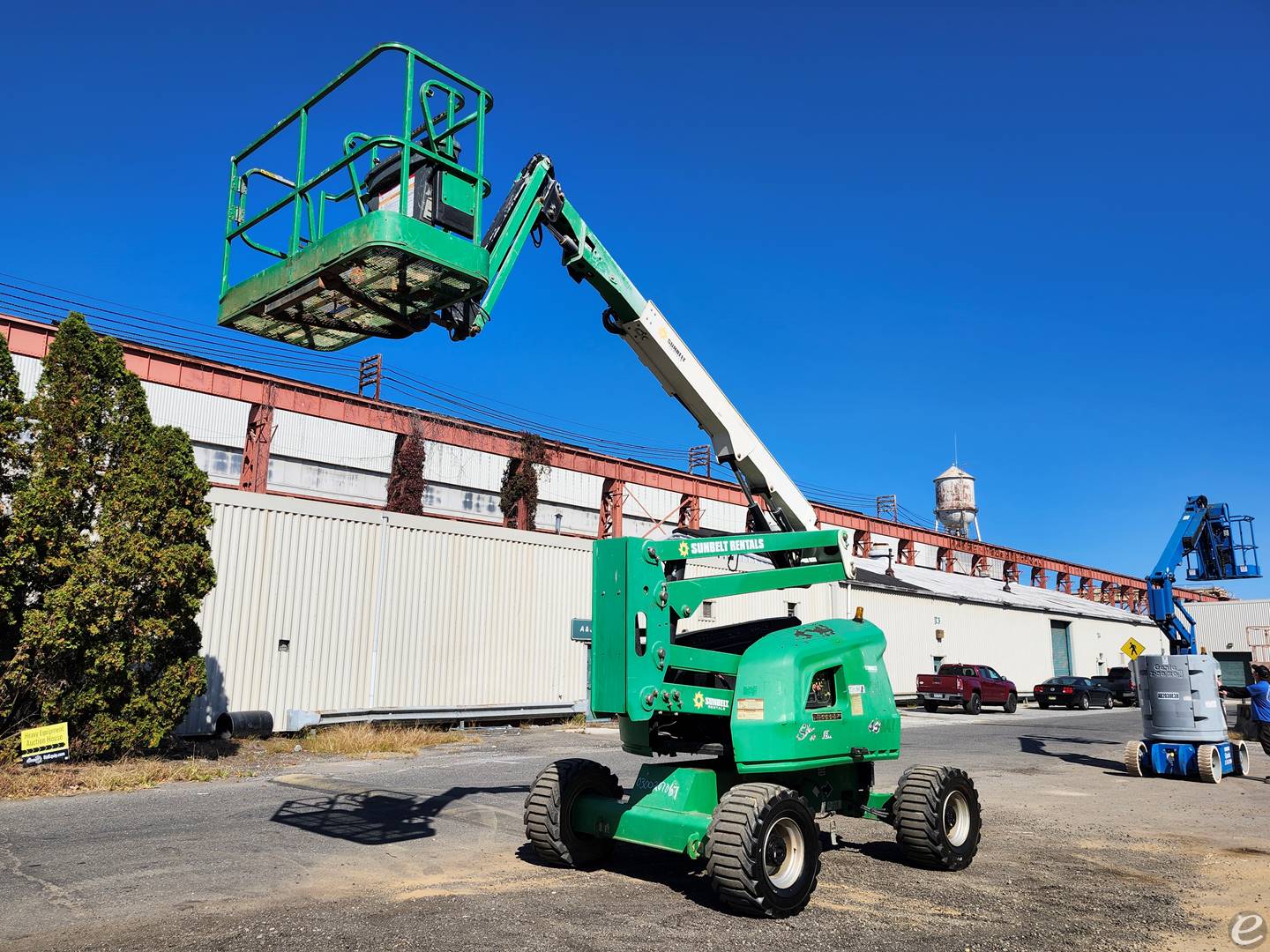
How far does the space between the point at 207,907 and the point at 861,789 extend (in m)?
5.50

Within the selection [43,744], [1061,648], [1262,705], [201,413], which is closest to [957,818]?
[1262,705]

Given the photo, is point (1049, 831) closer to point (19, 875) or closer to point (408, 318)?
point (408, 318)

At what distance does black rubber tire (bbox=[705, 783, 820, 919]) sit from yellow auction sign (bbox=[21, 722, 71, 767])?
33.9 feet

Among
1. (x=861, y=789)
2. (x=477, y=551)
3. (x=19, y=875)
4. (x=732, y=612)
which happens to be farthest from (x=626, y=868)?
(x=732, y=612)

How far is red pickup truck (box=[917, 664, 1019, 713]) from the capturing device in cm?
3188

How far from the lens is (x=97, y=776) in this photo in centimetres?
1200

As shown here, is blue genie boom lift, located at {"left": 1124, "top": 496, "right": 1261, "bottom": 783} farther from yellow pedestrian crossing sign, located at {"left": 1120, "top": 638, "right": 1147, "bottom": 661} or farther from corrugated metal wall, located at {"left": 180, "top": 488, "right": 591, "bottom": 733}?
corrugated metal wall, located at {"left": 180, "top": 488, "right": 591, "bottom": 733}

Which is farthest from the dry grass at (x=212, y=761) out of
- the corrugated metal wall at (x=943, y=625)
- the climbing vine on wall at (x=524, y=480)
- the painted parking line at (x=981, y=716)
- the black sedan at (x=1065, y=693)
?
the black sedan at (x=1065, y=693)

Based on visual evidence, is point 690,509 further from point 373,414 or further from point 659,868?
point 659,868

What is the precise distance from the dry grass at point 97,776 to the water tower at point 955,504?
6296 centimetres

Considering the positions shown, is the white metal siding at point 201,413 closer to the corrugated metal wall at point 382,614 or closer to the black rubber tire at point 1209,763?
the corrugated metal wall at point 382,614

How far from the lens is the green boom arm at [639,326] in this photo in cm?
761

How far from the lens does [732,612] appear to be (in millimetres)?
28625

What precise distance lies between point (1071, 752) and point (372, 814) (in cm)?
1573
